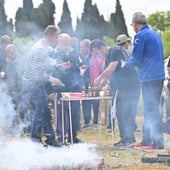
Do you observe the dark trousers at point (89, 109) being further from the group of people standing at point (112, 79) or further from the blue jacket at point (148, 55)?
the blue jacket at point (148, 55)

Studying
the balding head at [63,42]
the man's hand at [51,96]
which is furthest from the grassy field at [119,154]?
the balding head at [63,42]

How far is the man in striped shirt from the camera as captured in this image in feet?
29.2

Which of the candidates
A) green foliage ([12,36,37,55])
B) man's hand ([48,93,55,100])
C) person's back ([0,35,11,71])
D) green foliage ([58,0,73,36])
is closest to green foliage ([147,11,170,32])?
green foliage ([58,0,73,36])

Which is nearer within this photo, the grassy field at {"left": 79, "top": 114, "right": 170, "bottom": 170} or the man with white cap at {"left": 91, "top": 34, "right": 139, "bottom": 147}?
the grassy field at {"left": 79, "top": 114, "right": 170, "bottom": 170}

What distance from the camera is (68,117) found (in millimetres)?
10227

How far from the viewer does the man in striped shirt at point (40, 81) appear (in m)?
8.89

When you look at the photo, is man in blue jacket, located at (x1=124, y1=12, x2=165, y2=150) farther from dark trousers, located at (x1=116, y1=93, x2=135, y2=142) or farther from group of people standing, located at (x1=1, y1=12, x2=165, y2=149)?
dark trousers, located at (x1=116, y1=93, x2=135, y2=142)

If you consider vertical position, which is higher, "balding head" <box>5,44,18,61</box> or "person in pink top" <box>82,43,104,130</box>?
"balding head" <box>5,44,18,61</box>

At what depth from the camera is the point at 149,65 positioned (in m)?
8.85

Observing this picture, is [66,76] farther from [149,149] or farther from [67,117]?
[149,149]

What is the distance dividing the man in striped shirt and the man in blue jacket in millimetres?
1285

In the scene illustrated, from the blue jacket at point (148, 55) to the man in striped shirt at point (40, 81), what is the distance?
4.26 feet

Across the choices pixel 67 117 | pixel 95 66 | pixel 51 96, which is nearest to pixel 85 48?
pixel 95 66

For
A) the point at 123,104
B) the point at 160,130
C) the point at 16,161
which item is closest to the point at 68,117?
the point at 123,104
